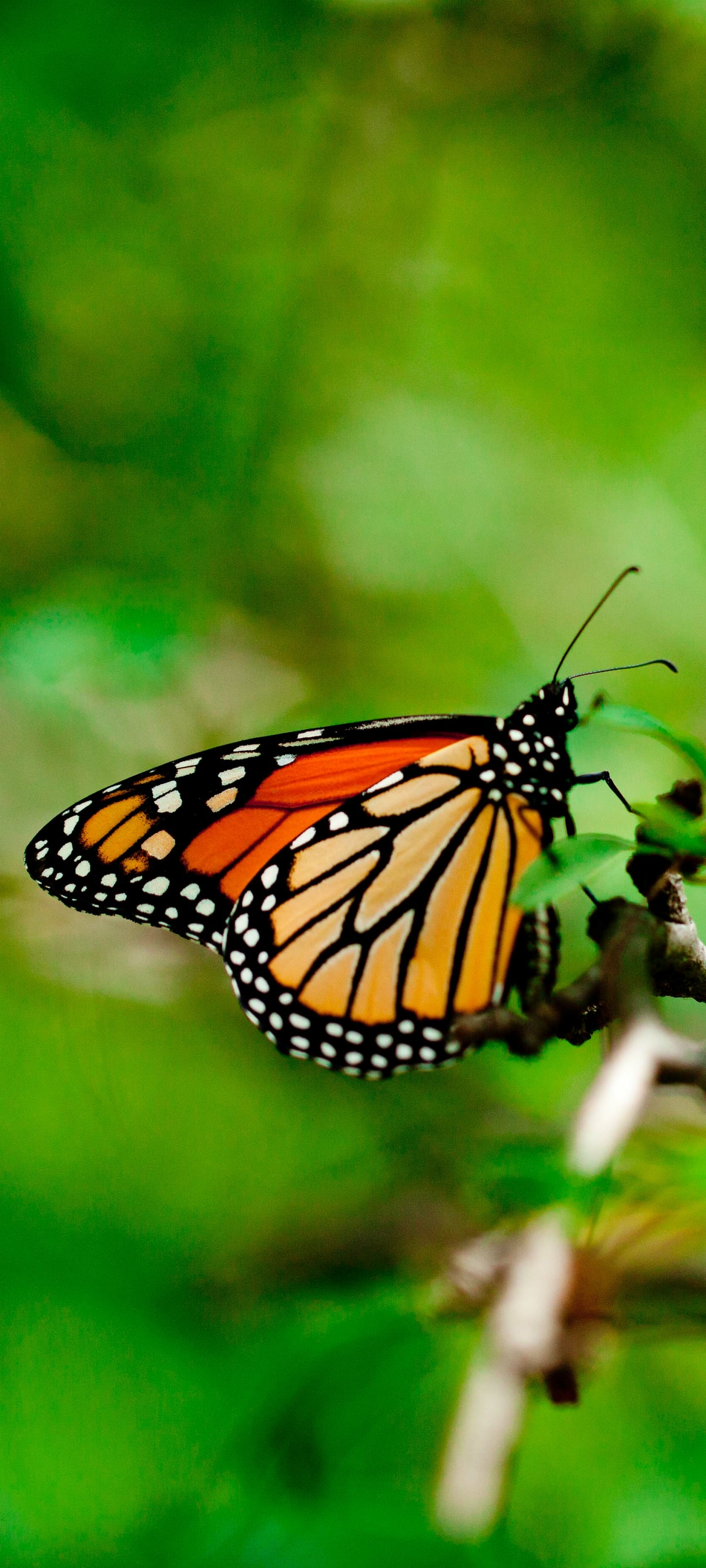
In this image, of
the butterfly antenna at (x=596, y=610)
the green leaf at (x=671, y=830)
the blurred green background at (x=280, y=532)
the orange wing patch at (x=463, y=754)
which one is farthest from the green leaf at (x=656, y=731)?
the blurred green background at (x=280, y=532)

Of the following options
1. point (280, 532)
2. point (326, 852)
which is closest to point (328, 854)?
point (326, 852)

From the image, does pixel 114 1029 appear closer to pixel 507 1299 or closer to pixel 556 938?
pixel 556 938

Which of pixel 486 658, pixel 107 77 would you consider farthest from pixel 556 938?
pixel 107 77

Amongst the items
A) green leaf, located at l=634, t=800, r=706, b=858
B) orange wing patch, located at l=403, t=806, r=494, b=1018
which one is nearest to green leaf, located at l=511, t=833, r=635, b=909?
green leaf, located at l=634, t=800, r=706, b=858

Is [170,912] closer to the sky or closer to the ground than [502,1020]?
closer to the sky

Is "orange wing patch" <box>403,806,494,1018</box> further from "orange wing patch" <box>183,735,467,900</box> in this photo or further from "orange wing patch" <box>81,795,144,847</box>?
"orange wing patch" <box>81,795,144,847</box>
